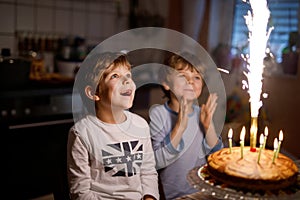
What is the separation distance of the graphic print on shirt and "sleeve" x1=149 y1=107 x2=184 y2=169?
7 cm

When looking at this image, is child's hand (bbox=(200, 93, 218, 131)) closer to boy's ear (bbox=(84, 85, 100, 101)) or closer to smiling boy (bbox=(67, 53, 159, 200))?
smiling boy (bbox=(67, 53, 159, 200))

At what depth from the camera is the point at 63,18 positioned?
252 centimetres

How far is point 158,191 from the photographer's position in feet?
3.07

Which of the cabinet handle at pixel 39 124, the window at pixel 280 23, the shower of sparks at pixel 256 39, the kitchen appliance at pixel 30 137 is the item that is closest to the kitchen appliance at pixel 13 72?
the kitchen appliance at pixel 30 137

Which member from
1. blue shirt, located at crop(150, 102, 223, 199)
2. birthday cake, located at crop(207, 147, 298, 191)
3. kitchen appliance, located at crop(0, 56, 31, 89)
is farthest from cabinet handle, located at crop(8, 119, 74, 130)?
birthday cake, located at crop(207, 147, 298, 191)

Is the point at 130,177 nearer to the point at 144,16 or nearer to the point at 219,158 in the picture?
the point at 219,158

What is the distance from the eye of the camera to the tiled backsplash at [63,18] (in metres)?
2.30

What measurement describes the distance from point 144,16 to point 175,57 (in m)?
1.84

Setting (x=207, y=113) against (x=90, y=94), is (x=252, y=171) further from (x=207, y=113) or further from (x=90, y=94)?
(x=90, y=94)

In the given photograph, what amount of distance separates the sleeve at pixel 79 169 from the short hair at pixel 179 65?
0.29 meters

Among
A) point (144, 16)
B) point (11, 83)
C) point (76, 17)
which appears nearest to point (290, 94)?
point (144, 16)

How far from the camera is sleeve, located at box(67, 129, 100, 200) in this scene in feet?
2.69

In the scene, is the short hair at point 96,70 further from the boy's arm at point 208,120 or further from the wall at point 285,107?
the wall at point 285,107

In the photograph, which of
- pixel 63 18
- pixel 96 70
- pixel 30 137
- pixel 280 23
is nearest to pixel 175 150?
pixel 96 70
